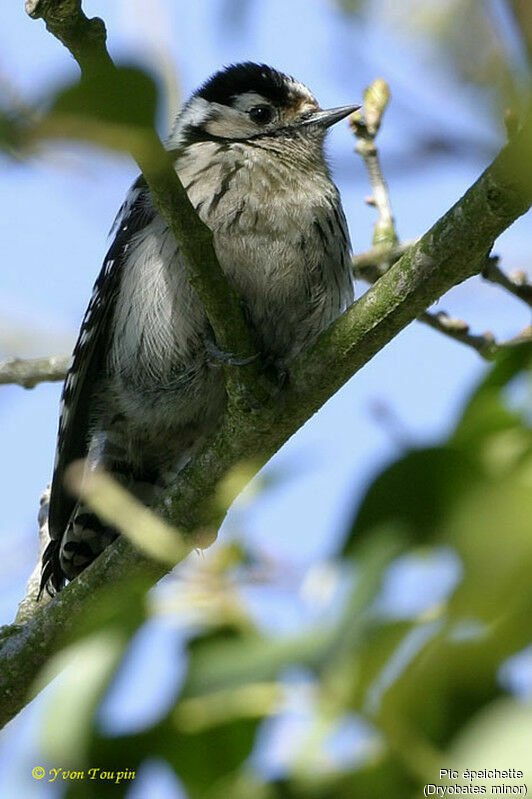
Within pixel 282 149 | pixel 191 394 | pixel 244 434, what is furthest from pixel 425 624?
pixel 282 149

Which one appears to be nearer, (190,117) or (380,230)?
(380,230)

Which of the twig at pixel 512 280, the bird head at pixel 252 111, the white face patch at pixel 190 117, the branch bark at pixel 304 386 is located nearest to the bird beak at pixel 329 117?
the bird head at pixel 252 111

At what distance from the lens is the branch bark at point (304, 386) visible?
2.69 m

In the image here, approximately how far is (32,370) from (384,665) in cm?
403

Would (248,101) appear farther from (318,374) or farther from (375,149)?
(318,374)

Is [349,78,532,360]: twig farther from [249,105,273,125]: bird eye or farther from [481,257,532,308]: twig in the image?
[249,105,273,125]: bird eye

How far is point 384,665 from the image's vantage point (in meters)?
0.90

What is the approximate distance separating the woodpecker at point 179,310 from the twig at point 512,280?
1.99 ft

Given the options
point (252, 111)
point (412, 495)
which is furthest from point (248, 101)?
point (412, 495)

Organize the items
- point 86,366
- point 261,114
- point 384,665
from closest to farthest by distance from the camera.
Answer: point 384,665 < point 86,366 < point 261,114

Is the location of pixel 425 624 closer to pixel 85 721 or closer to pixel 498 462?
pixel 498 462

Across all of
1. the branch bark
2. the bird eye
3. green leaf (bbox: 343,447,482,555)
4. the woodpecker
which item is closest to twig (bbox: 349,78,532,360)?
the woodpecker

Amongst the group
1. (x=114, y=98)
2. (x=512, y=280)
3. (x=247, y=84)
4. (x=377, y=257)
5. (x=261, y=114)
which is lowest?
(x=512, y=280)

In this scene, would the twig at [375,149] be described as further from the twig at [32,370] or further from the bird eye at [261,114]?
the twig at [32,370]
